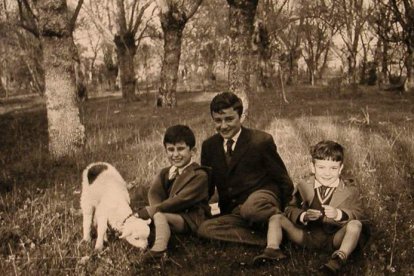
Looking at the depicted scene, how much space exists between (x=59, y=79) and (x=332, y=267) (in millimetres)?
5423

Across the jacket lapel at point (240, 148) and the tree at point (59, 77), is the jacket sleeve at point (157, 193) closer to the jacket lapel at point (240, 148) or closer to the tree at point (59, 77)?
the jacket lapel at point (240, 148)

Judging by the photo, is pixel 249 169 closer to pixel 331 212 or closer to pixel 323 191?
pixel 323 191

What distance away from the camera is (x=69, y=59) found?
24.6 ft

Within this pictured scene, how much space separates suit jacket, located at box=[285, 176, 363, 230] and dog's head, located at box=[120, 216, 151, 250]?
1283 mm

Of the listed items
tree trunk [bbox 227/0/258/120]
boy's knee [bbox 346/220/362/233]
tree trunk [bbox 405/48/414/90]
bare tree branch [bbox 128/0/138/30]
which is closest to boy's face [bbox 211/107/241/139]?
boy's knee [bbox 346/220/362/233]

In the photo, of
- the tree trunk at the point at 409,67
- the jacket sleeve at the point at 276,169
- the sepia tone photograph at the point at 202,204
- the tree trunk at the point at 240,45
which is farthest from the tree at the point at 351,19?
the jacket sleeve at the point at 276,169

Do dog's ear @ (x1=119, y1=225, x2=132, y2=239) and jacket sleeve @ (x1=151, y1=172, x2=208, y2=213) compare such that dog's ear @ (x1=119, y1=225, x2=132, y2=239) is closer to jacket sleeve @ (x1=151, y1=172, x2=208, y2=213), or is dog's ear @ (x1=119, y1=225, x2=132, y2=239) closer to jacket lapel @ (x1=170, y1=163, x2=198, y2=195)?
jacket sleeve @ (x1=151, y1=172, x2=208, y2=213)

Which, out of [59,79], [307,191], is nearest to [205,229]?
[307,191]

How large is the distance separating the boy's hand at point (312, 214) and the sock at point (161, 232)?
123 centimetres

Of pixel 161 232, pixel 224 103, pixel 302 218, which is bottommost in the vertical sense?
pixel 161 232

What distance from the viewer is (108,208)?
4.08 meters

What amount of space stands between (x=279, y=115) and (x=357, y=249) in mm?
9504

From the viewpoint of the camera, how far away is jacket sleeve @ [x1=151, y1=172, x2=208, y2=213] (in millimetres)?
4398

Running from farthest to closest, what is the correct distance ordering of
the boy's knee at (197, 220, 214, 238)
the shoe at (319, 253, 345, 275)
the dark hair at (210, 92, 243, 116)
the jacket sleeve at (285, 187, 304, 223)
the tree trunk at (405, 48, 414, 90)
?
the tree trunk at (405, 48, 414, 90) < the dark hair at (210, 92, 243, 116) < the boy's knee at (197, 220, 214, 238) < the jacket sleeve at (285, 187, 304, 223) < the shoe at (319, 253, 345, 275)
